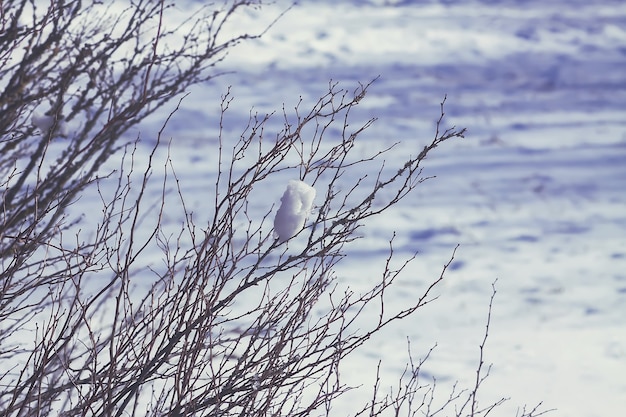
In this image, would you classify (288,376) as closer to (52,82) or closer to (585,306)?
(52,82)

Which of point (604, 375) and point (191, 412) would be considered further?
point (604, 375)

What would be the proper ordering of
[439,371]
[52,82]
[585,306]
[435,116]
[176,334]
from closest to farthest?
1. [176,334]
2. [52,82]
3. [439,371]
4. [585,306]
5. [435,116]

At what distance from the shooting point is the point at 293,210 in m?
3.50

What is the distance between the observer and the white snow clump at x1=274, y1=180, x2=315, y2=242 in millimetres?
3484

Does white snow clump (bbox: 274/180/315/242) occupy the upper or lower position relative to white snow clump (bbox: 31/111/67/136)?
upper

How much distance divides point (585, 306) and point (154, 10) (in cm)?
1835

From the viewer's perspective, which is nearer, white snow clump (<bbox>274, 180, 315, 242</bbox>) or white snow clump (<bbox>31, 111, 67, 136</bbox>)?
white snow clump (<bbox>274, 180, 315, 242</bbox>)

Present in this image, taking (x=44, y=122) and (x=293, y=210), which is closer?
(x=293, y=210)

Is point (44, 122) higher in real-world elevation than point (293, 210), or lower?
lower

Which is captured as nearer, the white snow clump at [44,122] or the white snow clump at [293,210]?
the white snow clump at [293,210]

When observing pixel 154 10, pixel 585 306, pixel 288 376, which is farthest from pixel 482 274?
pixel 288 376

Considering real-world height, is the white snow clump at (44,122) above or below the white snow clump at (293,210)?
below

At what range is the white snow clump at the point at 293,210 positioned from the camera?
11.4ft

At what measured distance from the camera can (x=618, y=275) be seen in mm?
24547
